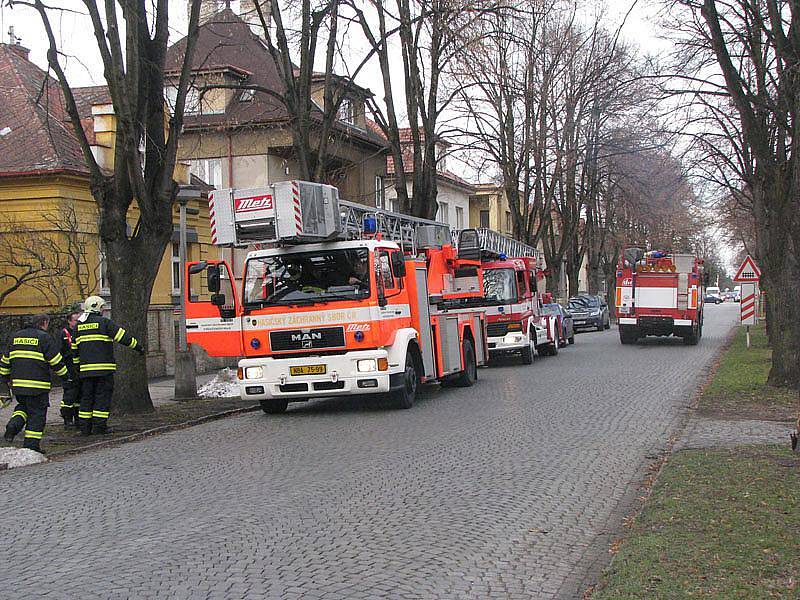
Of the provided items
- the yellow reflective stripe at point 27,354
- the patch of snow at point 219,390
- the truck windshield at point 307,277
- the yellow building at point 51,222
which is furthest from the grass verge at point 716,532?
the yellow building at point 51,222

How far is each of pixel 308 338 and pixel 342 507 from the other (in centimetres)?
689

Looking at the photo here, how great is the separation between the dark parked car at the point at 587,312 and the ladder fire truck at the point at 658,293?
14.1m

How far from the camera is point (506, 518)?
7723 mm

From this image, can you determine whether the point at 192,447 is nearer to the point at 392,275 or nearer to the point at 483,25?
the point at 392,275

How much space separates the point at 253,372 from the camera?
49.8ft

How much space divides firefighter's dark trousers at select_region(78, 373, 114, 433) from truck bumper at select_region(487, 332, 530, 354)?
13.7 metres

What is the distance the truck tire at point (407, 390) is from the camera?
610 inches

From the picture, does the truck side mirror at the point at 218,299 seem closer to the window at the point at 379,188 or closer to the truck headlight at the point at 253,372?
the truck headlight at the point at 253,372

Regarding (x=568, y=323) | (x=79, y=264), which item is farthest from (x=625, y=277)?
(x=79, y=264)

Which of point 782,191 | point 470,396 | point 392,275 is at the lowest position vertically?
point 470,396

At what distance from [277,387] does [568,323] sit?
20.0 m

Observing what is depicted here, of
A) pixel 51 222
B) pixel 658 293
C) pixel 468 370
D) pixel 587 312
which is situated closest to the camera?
pixel 468 370

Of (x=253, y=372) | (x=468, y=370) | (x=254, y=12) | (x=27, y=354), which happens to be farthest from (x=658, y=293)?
(x=27, y=354)

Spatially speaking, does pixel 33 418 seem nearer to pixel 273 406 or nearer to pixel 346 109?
pixel 273 406
